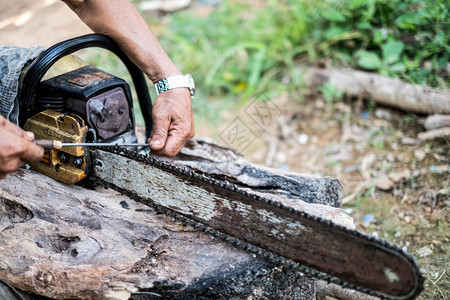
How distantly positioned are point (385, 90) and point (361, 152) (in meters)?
0.68

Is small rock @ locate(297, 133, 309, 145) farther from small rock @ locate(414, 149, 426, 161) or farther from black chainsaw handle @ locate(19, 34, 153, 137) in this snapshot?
black chainsaw handle @ locate(19, 34, 153, 137)

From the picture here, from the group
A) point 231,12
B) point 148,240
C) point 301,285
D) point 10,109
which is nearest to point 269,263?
point 301,285

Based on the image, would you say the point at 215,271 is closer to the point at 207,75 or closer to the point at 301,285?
the point at 301,285

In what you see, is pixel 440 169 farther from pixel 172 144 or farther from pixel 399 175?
pixel 172 144

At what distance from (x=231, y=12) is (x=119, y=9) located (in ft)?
12.0

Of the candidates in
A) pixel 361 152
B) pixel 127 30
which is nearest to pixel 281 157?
pixel 361 152

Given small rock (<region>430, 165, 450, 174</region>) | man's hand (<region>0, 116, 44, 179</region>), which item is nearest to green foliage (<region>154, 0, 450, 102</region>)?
small rock (<region>430, 165, 450, 174</region>)

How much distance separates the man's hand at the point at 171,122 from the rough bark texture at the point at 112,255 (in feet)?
1.17

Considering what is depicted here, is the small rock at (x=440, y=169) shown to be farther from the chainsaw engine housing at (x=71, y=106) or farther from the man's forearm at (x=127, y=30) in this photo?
the chainsaw engine housing at (x=71, y=106)

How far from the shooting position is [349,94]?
4125 mm

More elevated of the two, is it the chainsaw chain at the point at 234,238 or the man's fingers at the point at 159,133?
the man's fingers at the point at 159,133

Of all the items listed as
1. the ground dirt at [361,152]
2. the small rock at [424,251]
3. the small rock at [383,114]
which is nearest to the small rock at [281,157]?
the ground dirt at [361,152]

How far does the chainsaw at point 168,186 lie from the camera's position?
5.11 ft

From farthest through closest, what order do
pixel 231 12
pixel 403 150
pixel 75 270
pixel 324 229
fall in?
pixel 231 12 → pixel 403 150 → pixel 75 270 → pixel 324 229
